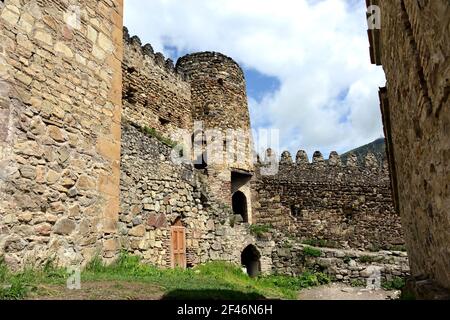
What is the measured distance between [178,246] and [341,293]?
21.3 ft

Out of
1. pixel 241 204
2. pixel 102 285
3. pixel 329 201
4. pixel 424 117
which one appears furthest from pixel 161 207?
pixel 329 201

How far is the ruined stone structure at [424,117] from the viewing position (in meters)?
2.75

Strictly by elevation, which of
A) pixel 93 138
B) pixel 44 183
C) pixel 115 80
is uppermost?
pixel 115 80

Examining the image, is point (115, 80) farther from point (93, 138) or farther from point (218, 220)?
point (218, 220)

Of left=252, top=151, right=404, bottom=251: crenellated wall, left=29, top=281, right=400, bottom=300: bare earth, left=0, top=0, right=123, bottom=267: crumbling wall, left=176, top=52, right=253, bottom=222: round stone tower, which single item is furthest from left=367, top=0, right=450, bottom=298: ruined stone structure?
left=252, top=151, right=404, bottom=251: crenellated wall

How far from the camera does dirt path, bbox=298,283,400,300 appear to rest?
498 inches

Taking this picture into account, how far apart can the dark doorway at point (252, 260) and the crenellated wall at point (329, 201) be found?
4.61 m

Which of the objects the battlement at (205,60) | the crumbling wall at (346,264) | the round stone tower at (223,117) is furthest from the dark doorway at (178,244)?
the battlement at (205,60)

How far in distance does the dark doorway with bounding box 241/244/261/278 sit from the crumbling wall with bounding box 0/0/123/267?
10734mm

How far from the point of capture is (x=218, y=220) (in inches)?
469

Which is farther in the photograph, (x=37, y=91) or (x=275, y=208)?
(x=275, y=208)

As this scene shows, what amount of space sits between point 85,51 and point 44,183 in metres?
2.12

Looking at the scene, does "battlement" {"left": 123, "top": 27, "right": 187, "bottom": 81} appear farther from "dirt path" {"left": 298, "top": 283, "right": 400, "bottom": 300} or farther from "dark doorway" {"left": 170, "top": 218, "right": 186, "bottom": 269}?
"dirt path" {"left": 298, "top": 283, "right": 400, "bottom": 300}
